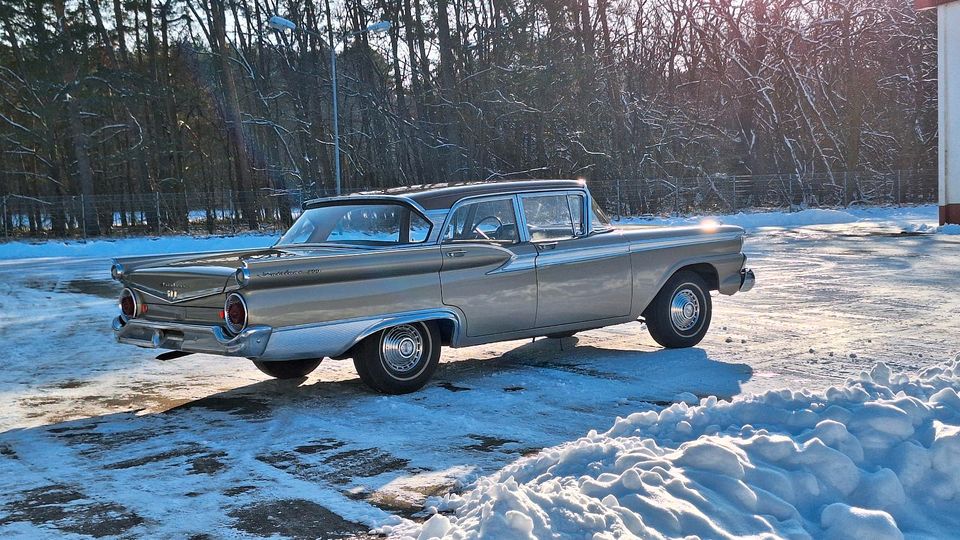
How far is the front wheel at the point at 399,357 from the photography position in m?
6.87

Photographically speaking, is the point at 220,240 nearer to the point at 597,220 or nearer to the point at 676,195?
the point at 676,195

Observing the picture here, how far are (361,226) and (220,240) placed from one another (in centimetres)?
2813

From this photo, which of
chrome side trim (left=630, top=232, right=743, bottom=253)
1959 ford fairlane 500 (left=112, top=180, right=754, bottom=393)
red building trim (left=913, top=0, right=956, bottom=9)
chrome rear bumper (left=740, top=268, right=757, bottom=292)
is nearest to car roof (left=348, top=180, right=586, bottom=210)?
1959 ford fairlane 500 (left=112, top=180, right=754, bottom=393)

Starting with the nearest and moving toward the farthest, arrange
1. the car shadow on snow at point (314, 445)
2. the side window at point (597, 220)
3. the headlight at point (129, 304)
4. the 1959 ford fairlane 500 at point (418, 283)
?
the car shadow on snow at point (314, 445)
the 1959 ford fairlane 500 at point (418, 283)
the headlight at point (129, 304)
the side window at point (597, 220)

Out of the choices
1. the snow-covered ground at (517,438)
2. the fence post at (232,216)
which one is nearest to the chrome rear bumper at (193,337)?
the snow-covered ground at (517,438)

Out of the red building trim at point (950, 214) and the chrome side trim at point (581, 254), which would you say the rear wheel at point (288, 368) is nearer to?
the chrome side trim at point (581, 254)

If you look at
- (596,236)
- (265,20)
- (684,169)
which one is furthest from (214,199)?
(596,236)

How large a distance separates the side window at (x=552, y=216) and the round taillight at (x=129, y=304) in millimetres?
3016

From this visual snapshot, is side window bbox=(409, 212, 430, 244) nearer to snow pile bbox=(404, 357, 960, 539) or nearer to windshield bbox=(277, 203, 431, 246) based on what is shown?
windshield bbox=(277, 203, 431, 246)

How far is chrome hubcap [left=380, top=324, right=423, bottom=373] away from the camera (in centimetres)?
693

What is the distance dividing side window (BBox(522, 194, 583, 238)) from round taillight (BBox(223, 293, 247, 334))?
2.52 meters

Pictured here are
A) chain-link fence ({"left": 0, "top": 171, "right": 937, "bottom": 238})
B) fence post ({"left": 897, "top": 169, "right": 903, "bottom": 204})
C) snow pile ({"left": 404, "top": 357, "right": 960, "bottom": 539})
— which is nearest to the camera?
snow pile ({"left": 404, "top": 357, "right": 960, "bottom": 539})

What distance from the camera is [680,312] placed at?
28.5ft

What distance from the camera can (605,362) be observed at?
26.6ft
